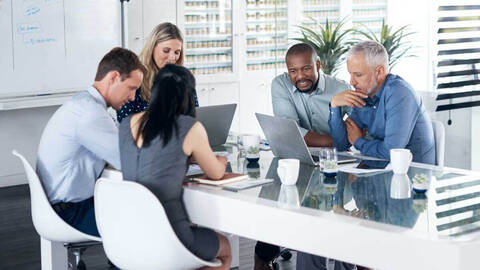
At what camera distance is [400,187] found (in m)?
3.36

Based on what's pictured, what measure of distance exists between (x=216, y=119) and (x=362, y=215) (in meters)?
1.49

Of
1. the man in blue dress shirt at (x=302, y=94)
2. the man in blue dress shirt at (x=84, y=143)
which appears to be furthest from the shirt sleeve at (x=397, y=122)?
the man in blue dress shirt at (x=84, y=143)

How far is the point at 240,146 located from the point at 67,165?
953mm

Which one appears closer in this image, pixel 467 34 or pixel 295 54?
pixel 295 54

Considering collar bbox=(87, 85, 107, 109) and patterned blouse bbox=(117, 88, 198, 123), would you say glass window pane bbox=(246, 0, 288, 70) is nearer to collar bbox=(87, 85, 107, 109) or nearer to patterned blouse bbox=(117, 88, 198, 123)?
patterned blouse bbox=(117, 88, 198, 123)

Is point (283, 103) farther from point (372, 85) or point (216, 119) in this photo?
point (372, 85)

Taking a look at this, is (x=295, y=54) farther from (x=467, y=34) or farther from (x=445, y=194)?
(x=467, y=34)

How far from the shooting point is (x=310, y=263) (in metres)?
4.02

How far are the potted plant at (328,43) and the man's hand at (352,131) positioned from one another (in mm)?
3589

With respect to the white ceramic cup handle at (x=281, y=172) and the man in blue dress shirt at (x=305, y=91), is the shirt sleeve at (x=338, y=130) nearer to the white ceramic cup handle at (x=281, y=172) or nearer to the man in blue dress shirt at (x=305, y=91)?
the man in blue dress shirt at (x=305, y=91)

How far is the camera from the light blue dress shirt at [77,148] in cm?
370

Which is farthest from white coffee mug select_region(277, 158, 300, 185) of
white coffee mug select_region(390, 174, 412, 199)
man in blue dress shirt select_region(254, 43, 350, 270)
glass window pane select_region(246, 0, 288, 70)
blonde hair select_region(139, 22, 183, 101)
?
glass window pane select_region(246, 0, 288, 70)

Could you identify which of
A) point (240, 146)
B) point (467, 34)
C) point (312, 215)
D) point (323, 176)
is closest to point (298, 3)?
point (467, 34)

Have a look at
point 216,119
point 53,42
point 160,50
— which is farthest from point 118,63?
point 53,42
